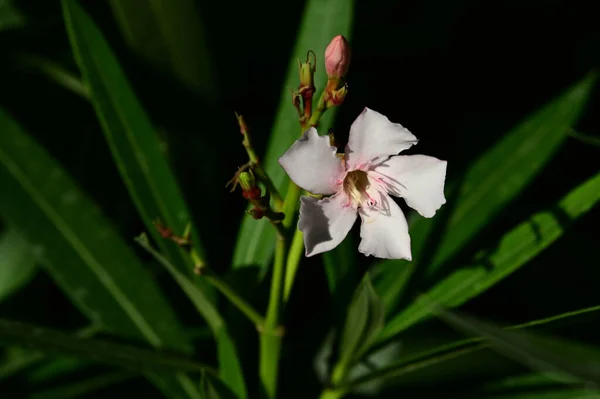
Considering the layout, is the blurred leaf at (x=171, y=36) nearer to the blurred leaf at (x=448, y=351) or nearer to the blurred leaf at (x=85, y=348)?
the blurred leaf at (x=85, y=348)

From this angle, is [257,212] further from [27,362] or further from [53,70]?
[53,70]

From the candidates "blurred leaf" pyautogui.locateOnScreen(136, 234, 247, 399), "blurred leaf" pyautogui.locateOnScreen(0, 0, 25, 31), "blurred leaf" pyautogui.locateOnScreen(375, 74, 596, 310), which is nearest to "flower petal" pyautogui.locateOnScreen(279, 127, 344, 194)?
"blurred leaf" pyautogui.locateOnScreen(136, 234, 247, 399)

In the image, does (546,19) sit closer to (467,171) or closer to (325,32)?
(467,171)

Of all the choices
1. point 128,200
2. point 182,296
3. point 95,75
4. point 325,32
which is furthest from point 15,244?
point 325,32

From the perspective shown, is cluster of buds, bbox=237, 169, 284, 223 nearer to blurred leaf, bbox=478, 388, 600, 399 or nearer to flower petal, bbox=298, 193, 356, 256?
flower petal, bbox=298, 193, 356, 256

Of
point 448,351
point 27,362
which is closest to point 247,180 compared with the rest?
point 448,351

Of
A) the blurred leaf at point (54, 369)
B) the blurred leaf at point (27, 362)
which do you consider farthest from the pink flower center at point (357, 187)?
the blurred leaf at point (54, 369)
